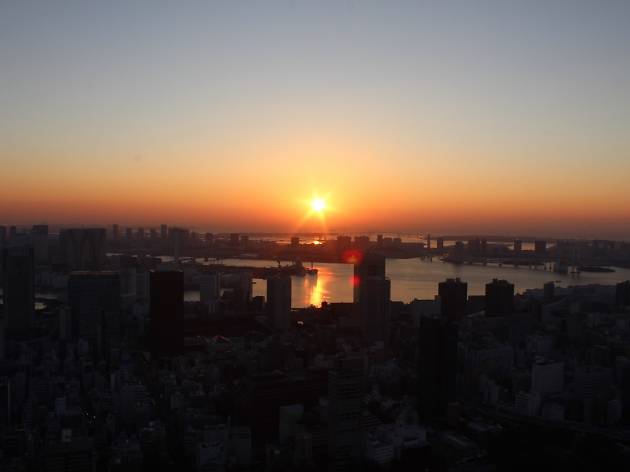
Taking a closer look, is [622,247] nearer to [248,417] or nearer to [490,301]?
[490,301]

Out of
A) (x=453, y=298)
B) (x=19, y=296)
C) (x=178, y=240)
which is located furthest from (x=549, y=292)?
(x=178, y=240)

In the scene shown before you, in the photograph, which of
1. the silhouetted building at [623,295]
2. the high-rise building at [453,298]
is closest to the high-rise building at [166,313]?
the high-rise building at [453,298]

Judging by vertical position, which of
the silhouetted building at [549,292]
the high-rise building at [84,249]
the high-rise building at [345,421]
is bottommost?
the high-rise building at [345,421]

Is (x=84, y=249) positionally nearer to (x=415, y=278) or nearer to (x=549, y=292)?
(x=415, y=278)

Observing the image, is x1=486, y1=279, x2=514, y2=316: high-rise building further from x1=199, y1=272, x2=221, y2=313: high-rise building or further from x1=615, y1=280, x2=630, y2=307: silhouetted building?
x1=199, y1=272, x2=221, y2=313: high-rise building

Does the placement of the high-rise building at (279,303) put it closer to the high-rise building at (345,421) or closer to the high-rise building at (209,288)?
the high-rise building at (209,288)

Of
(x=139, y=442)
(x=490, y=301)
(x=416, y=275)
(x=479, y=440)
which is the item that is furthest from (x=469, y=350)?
(x=416, y=275)

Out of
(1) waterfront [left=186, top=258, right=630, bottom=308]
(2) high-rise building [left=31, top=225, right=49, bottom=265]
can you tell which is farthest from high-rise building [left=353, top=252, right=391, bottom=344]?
(2) high-rise building [left=31, top=225, right=49, bottom=265]
